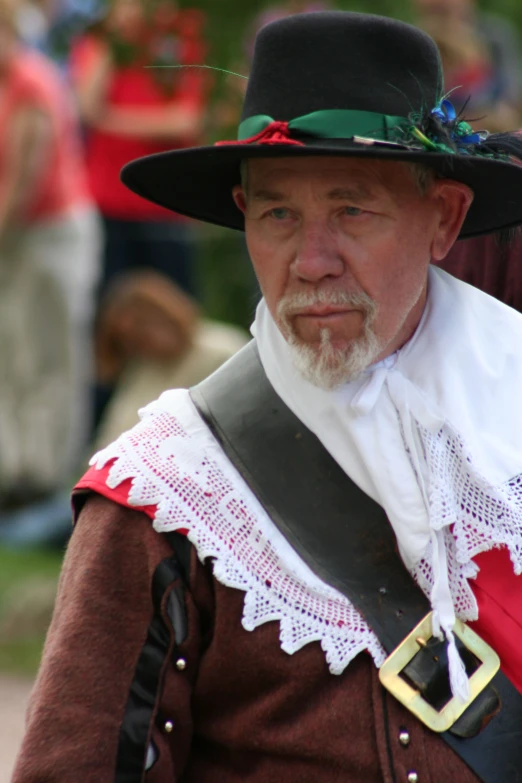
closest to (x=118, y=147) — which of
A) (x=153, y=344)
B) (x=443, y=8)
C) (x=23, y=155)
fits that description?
(x=23, y=155)

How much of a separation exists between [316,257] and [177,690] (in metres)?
0.76

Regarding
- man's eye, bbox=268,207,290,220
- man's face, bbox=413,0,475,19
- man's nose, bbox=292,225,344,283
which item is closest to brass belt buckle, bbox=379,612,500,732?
man's nose, bbox=292,225,344,283

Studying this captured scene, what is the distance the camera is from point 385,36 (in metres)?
2.57

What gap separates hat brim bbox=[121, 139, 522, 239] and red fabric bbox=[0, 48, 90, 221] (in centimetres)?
413

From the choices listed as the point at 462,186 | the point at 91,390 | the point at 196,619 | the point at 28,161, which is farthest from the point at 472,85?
the point at 196,619

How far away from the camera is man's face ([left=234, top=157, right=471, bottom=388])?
98.6 inches

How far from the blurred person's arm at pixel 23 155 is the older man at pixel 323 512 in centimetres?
430

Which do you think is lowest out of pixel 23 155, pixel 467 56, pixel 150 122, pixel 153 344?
pixel 153 344

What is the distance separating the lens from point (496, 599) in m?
2.53

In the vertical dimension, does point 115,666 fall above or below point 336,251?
below

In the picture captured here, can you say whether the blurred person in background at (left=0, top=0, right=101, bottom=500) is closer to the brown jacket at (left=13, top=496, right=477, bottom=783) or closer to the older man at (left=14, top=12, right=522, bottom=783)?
the older man at (left=14, top=12, right=522, bottom=783)

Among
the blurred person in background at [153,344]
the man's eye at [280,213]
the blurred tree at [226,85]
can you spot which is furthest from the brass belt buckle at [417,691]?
the blurred person in background at [153,344]

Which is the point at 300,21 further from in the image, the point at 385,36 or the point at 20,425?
the point at 20,425

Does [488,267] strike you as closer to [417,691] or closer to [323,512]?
[323,512]
